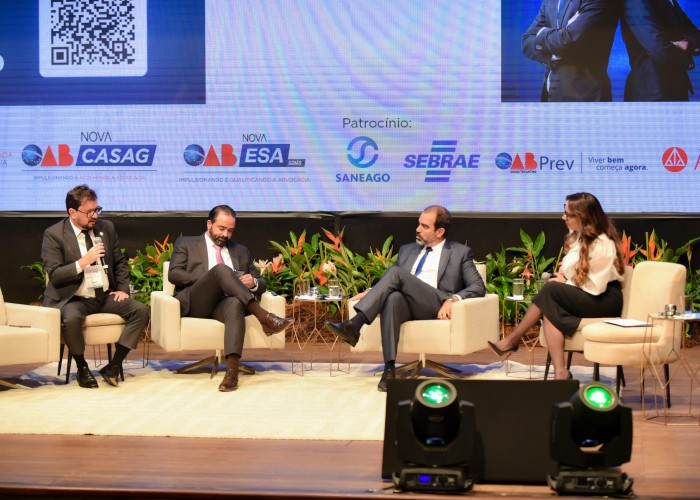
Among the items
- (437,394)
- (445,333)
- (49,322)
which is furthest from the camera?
(445,333)

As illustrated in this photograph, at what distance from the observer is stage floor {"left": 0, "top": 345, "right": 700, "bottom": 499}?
12.1 feet

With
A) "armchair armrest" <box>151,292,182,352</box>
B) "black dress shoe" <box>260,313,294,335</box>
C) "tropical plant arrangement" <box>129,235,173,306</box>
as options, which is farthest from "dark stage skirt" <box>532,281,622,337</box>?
"tropical plant arrangement" <box>129,235,173,306</box>

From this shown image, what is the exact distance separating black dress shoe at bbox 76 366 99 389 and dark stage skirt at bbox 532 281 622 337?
8.65ft

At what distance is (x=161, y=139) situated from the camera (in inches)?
335

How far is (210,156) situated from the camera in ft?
27.8

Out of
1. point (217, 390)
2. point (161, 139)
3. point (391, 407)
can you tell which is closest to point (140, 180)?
point (161, 139)

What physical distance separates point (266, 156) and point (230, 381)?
2.81 meters

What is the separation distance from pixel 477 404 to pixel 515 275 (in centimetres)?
460

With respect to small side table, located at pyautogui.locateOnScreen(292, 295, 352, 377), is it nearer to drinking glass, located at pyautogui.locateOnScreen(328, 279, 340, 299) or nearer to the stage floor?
drinking glass, located at pyautogui.locateOnScreen(328, 279, 340, 299)

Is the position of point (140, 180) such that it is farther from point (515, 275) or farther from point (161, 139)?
point (515, 275)

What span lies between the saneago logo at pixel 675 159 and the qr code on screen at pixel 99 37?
4194 mm

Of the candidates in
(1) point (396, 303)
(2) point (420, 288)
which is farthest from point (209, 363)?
(2) point (420, 288)

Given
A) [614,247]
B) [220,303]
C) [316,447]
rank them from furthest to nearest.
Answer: [220,303], [614,247], [316,447]

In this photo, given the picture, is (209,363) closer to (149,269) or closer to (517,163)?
(149,269)
